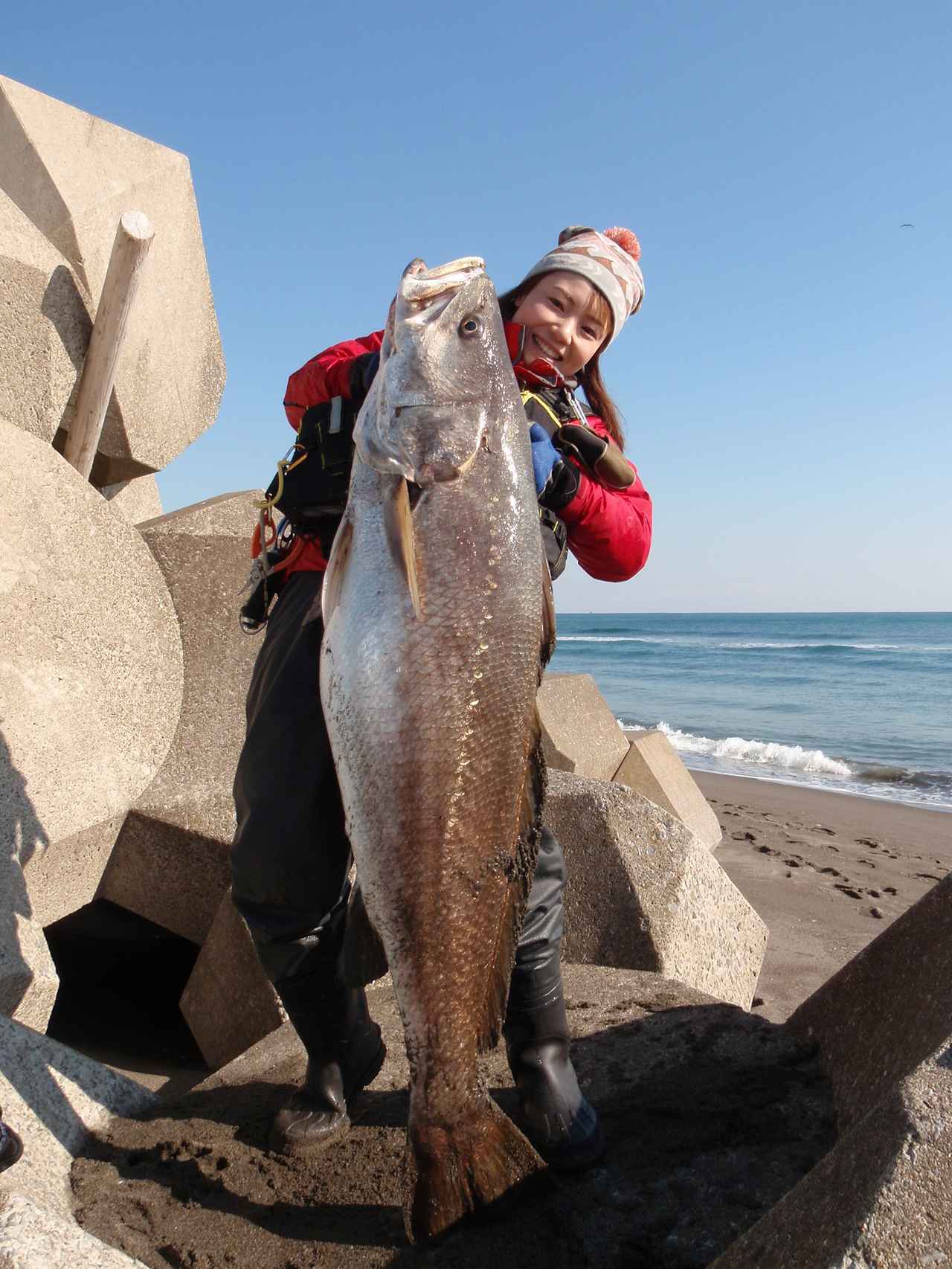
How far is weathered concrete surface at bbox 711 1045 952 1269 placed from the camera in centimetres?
170

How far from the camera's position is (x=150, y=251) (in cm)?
569

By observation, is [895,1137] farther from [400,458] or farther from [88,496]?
[88,496]

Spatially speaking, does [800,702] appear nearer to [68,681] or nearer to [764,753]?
[764,753]

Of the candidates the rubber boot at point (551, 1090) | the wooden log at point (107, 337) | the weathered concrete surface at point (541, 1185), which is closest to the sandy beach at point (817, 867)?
the weathered concrete surface at point (541, 1185)

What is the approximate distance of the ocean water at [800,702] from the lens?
53.7ft

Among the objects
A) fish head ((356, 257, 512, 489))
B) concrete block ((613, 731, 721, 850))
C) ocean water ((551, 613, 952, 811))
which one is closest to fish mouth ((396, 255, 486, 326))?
fish head ((356, 257, 512, 489))

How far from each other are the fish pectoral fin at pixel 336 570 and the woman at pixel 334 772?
252 mm

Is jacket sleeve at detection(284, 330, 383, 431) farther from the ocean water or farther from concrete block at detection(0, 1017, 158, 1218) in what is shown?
the ocean water

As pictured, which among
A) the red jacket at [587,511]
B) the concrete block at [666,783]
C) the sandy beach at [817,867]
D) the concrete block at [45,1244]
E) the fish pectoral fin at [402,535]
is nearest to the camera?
the concrete block at [45,1244]

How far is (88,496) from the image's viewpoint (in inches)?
194

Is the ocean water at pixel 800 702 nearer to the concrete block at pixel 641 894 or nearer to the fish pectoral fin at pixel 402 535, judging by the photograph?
the concrete block at pixel 641 894

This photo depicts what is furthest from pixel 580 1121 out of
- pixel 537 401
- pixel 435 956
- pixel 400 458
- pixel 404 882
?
pixel 537 401

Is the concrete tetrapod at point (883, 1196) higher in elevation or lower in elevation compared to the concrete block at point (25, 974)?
higher

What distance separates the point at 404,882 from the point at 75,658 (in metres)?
2.93
